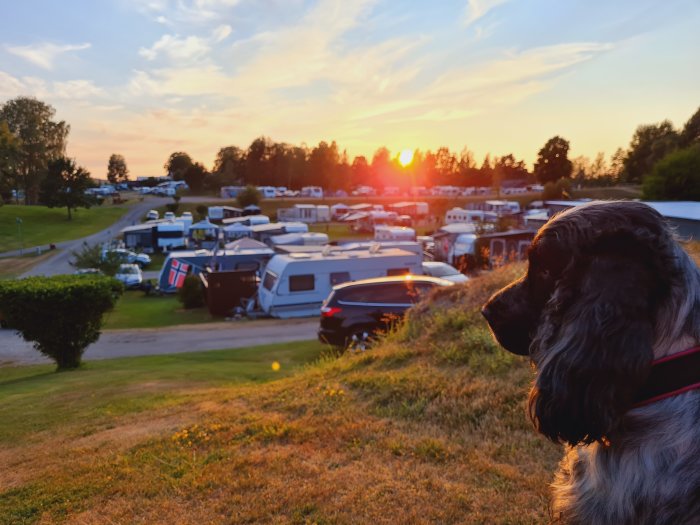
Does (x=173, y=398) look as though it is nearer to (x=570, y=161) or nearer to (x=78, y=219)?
(x=78, y=219)

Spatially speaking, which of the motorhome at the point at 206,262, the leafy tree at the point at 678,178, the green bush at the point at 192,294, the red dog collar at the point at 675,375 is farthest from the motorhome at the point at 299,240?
the red dog collar at the point at 675,375

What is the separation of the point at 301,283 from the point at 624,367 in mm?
18578

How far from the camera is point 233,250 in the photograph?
2769 cm

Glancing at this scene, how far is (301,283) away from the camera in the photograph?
19797 mm

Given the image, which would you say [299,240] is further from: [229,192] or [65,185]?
[229,192]

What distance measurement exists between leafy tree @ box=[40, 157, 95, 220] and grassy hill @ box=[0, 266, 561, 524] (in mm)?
61664

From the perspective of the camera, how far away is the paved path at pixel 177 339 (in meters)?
14.7

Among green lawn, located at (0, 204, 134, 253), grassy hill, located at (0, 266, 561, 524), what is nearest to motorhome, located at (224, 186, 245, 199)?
green lawn, located at (0, 204, 134, 253)

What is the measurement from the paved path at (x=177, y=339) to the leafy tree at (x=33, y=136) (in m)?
71.1

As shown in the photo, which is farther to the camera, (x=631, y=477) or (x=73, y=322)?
(x=73, y=322)

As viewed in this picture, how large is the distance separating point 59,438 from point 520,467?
4882 mm

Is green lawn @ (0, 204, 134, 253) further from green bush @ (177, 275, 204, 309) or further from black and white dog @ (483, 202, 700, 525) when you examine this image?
black and white dog @ (483, 202, 700, 525)

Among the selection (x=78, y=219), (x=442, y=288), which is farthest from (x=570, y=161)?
(x=442, y=288)

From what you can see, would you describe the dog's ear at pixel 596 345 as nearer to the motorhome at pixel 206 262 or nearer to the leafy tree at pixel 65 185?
the motorhome at pixel 206 262
